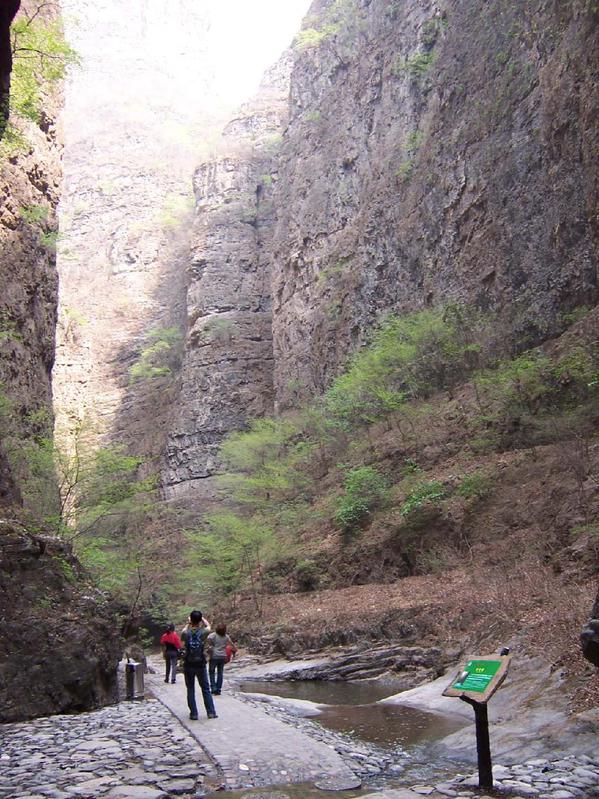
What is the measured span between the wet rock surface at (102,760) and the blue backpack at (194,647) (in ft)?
2.38

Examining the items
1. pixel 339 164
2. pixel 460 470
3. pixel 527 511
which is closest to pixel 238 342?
pixel 339 164

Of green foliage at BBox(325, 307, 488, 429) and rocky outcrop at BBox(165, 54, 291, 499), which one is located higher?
rocky outcrop at BBox(165, 54, 291, 499)

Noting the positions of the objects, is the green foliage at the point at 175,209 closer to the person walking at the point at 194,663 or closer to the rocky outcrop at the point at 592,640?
the person walking at the point at 194,663

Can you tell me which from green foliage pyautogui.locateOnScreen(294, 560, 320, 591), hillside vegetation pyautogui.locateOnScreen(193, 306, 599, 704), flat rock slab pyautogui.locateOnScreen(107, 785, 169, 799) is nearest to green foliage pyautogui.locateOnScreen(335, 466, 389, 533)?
hillside vegetation pyautogui.locateOnScreen(193, 306, 599, 704)

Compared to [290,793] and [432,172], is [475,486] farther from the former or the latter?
[432,172]

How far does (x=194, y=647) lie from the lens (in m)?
8.51

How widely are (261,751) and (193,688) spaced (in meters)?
2.36

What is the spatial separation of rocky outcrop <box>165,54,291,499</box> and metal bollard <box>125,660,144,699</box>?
28771 mm

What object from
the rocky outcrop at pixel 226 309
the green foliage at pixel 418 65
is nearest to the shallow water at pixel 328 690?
the rocky outcrop at pixel 226 309

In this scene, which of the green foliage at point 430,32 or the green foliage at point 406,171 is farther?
the green foliage at point 430,32

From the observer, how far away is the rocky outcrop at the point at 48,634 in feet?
29.0

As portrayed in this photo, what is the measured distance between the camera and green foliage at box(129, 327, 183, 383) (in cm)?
4969

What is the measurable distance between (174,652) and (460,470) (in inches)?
381

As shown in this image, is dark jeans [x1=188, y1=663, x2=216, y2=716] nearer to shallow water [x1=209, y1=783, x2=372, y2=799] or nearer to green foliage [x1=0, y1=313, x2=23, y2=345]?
shallow water [x1=209, y1=783, x2=372, y2=799]
